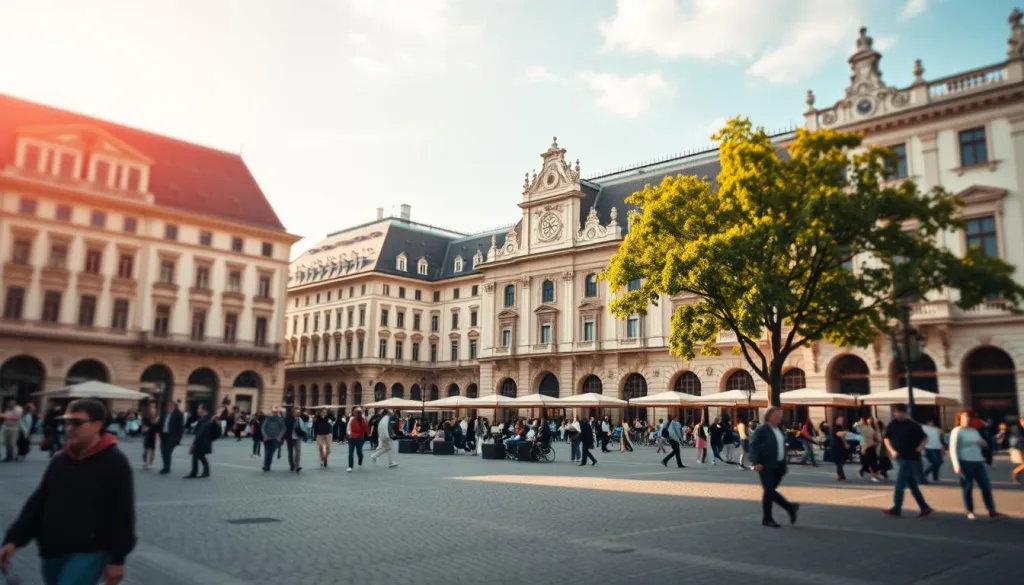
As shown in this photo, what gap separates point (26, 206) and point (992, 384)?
5779 centimetres

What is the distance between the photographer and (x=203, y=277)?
2231 inches

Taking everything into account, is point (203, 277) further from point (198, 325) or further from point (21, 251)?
point (21, 251)

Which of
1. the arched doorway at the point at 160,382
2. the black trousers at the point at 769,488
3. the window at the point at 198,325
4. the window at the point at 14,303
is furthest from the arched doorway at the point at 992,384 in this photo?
the window at the point at 14,303

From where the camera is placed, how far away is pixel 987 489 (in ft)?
39.4

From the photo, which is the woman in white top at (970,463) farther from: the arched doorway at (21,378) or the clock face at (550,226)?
the arched doorway at (21,378)

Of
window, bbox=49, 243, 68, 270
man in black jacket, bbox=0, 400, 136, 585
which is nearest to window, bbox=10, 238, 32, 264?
window, bbox=49, 243, 68, 270

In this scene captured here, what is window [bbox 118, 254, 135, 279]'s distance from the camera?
52.8 metres

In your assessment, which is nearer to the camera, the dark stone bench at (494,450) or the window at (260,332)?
the dark stone bench at (494,450)

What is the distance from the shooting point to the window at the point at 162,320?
53.9 m

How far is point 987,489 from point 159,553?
40.5 ft

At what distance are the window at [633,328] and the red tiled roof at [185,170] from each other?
30.0 metres

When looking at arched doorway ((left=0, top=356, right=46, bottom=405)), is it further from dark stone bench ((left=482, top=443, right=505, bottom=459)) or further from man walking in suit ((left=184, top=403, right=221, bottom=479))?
man walking in suit ((left=184, top=403, right=221, bottom=479))

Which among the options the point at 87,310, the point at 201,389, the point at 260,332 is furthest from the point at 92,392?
the point at 260,332

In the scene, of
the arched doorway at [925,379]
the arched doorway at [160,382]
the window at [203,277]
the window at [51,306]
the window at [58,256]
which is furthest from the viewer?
the window at [203,277]
